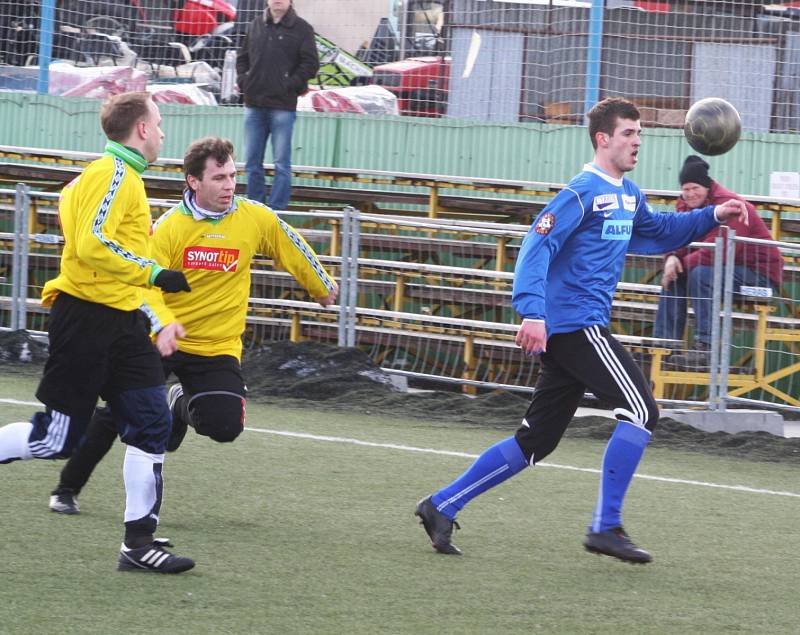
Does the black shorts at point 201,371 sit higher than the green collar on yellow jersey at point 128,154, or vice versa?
the green collar on yellow jersey at point 128,154

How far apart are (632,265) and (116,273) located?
264 inches

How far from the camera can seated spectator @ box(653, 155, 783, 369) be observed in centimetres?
1030

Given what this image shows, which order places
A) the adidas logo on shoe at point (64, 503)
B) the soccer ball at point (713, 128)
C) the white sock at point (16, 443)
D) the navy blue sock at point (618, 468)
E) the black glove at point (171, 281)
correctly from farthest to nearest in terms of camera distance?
the soccer ball at point (713, 128)
the adidas logo on shoe at point (64, 503)
the navy blue sock at point (618, 468)
the white sock at point (16, 443)
the black glove at point (171, 281)

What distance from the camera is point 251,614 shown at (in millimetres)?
4773

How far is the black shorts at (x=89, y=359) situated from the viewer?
5371 mm

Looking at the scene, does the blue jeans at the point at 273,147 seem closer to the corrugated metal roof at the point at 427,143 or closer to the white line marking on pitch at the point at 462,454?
the corrugated metal roof at the point at 427,143

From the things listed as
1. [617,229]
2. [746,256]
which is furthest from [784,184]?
[617,229]

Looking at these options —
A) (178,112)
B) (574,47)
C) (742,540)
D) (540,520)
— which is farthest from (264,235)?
(178,112)

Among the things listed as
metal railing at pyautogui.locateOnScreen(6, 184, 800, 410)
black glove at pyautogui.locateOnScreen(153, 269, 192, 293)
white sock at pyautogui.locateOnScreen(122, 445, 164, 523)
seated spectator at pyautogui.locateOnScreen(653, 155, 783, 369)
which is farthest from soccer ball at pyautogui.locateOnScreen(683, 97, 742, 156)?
white sock at pyautogui.locateOnScreen(122, 445, 164, 523)

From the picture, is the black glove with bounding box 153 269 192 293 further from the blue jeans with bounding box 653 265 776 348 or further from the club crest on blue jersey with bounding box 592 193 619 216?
the blue jeans with bounding box 653 265 776 348

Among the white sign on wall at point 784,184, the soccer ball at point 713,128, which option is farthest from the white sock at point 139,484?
the white sign on wall at point 784,184

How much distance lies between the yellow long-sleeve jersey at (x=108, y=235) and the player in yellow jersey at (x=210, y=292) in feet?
2.66

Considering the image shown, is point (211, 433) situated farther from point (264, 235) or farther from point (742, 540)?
point (742, 540)

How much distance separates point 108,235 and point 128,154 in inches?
14.4
